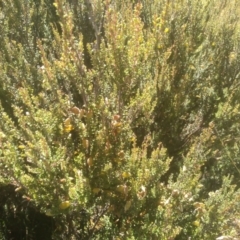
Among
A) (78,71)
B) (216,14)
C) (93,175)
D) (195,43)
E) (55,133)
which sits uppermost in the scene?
(216,14)

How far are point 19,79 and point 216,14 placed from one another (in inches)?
93.6

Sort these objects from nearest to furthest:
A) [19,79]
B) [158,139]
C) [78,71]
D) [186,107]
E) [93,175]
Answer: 1. [78,71]
2. [93,175]
3. [19,79]
4. [158,139]
5. [186,107]

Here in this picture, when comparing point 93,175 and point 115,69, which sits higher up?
point 115,69

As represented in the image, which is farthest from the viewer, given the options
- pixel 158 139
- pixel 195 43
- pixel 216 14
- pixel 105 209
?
pixel 216 14

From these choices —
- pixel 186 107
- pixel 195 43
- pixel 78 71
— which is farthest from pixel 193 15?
pixel 78 71

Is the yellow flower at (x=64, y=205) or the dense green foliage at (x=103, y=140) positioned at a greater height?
the dense green foliage at (x=103, y=140)

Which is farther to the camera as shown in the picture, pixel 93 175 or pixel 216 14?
pixel 216 14

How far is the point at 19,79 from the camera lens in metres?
2.31

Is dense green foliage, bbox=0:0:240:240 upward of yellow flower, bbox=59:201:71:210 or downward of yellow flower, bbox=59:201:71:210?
upward

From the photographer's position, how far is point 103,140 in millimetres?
1634

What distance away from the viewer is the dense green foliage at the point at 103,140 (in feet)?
5.19

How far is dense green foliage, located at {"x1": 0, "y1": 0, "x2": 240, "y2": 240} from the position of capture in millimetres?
1581

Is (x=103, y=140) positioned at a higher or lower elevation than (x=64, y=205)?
higher

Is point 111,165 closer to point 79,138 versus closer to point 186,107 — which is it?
point 79,138
